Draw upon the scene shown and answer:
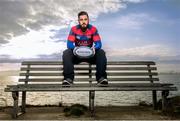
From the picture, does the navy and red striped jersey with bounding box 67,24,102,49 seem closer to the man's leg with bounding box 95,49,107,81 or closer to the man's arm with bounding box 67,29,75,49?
the man's arm with bounding box 67,29,75,49

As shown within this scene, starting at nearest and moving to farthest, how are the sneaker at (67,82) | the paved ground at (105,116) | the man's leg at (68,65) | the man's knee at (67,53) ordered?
the paved ground at (105,116) < the sneaker at (67,82) < the man's leg at (68,65) < the man's knee at (67,53)

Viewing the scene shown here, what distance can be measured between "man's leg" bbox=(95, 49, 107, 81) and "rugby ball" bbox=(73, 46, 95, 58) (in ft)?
0.58

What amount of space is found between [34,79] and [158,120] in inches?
134

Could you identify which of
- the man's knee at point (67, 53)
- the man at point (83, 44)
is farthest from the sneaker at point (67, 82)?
the man's knee at point (67, 53)

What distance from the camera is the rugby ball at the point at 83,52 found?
9102 millimetres

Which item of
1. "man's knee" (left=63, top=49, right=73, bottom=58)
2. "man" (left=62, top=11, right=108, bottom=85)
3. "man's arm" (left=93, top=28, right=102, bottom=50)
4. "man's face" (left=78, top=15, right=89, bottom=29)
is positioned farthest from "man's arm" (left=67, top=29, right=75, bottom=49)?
"man's arm" (left=93, top=28, right=102, bottom=50)

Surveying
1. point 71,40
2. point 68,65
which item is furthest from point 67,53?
point 71,40

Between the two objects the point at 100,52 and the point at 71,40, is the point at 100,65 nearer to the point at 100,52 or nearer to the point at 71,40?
the point at 100,52

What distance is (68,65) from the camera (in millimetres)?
9016

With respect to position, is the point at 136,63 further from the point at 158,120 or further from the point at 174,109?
the point at 158,120

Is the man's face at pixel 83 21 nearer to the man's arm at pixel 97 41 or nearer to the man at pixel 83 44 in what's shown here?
the man at pixel 83 44

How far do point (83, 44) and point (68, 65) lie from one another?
799mm

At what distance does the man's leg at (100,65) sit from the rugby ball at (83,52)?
7.0 inches

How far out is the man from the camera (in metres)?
9.00
